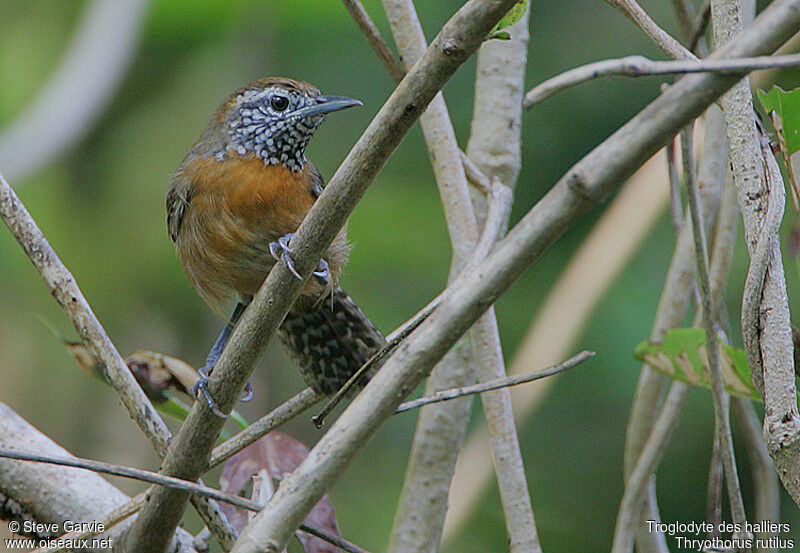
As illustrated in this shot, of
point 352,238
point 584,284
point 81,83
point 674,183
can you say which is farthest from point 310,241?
point 81,83

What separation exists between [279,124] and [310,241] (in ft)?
4.22

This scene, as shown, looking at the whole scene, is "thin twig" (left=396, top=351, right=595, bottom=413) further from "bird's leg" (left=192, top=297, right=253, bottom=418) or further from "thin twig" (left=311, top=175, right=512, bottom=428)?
"bird's leg" (left=192, top=297, right=253, bottom=418)

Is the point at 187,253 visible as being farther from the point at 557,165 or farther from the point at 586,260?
the point at 557,165

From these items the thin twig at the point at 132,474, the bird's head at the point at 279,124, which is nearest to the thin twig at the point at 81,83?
the bird's head at the point at 279,124

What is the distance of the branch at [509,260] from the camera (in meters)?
0.71

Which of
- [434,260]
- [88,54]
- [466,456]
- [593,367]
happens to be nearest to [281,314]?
[466,456]

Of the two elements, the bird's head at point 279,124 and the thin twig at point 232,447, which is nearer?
the thin twig at point 232,447

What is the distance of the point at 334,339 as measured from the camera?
208 centimetres

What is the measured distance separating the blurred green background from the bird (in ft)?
5.54

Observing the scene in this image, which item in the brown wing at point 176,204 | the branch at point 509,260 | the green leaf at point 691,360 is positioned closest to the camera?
the branch at point 509,260

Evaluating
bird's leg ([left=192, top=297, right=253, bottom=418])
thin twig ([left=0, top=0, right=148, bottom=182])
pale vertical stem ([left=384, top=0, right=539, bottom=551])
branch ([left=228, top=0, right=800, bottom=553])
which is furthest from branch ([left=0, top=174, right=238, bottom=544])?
thin twig ([left=0, top=0, right=148, bottom=182])

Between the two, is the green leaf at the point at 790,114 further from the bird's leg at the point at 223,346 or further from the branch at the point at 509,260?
the bird's leg at the point at 223,346

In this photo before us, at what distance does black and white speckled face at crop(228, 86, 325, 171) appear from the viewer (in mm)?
2295

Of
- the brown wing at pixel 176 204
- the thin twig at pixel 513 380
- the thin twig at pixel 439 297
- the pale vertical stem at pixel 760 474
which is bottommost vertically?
the pale vertical stem at pixel 760 474
